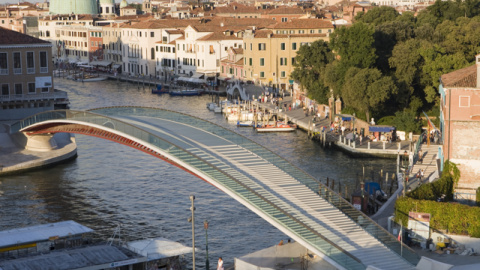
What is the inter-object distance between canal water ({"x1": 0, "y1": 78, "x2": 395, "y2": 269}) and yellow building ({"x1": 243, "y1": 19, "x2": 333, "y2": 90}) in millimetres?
18646

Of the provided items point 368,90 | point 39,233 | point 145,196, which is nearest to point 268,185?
point 39,233

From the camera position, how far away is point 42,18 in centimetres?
10569

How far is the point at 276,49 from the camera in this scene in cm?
6212

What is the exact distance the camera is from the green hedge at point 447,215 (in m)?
→ 22.2

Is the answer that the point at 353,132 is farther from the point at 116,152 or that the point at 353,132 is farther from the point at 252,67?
the point at 252,67

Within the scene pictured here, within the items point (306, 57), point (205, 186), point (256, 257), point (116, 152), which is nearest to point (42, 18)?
point (306, 57)

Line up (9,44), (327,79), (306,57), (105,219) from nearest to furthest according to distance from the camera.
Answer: (105,219) < (9,44) < (327,79) < (306,57)

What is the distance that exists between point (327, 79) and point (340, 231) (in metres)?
27.2

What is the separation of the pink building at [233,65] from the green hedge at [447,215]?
1694 inches

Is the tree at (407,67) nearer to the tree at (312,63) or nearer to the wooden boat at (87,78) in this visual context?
the tree at (312,63)

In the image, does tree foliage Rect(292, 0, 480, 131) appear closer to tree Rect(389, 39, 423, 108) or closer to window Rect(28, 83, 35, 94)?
tree Rect(389, 39, 423, 108)

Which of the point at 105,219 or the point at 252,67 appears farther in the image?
the point at 252,67

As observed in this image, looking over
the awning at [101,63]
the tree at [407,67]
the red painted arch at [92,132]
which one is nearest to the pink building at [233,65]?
the awning at [101,63]

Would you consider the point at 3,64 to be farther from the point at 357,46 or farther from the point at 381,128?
the point at 381,128
